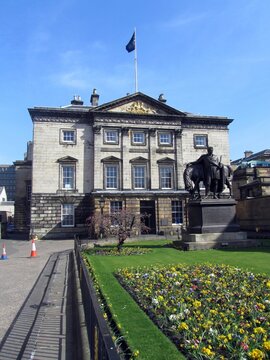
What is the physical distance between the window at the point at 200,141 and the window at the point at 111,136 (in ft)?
33.2

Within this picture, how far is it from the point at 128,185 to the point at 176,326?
1172 inches

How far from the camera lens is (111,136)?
3575 centimetres

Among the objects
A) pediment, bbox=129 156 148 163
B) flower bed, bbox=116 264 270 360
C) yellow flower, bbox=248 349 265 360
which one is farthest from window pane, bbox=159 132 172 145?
yellow flower, bbox=248 349 265 360

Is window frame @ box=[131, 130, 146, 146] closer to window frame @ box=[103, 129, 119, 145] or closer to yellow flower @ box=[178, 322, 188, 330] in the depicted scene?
window frame @ box=[103, 129, 119, 145]

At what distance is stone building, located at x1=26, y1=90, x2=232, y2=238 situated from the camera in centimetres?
3388

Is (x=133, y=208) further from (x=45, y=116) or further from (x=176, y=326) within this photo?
(x=176, y=326)

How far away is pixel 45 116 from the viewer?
34688 mm

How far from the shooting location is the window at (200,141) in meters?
38.6

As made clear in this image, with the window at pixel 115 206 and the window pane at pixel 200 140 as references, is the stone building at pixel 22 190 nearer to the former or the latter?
the window at pixel 115 206

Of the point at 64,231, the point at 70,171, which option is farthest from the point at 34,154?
the point at 64,231

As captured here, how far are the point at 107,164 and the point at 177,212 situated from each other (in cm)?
967

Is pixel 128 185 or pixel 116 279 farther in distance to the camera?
pixel 128 185

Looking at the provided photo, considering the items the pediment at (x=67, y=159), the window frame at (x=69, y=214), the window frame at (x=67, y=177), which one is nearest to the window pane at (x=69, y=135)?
the pediment at (x=67, y=159)

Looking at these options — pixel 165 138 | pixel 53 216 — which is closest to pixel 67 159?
pixel 53 216
